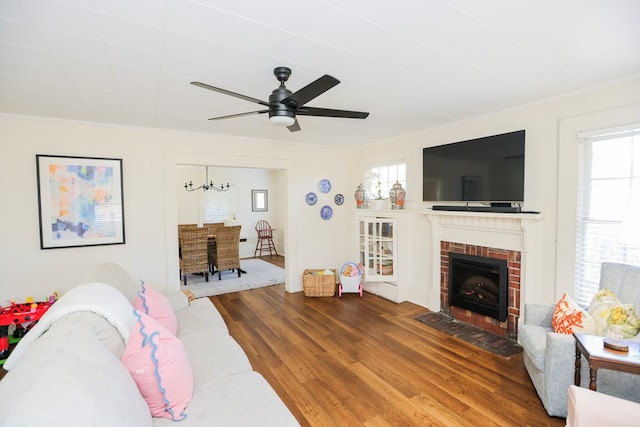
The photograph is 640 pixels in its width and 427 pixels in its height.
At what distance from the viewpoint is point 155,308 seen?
222 cm

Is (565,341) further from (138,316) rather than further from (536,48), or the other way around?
(138,316)

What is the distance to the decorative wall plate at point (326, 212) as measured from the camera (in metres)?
5.18

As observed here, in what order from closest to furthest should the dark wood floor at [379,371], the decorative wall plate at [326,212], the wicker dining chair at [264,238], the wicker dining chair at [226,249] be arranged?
the dark wood floor at [379,371], the decorative wall plate at [326,212], the wicker dining chair at [226,249], the wicker dining chair at [264,238]

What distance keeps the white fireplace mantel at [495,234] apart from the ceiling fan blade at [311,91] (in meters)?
2.38

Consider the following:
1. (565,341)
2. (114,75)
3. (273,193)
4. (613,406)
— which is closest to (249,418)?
(613,406)

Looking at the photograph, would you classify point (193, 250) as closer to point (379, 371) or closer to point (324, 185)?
point (324, 185)

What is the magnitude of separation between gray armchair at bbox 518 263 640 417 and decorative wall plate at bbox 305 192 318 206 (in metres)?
3.40

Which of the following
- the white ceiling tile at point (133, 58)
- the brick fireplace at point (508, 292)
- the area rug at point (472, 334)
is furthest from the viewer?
the brick fireplace at point (508, 292)

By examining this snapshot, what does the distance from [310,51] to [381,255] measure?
132 inches

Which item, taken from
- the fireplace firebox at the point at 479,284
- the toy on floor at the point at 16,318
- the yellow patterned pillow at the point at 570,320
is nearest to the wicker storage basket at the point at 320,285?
the fireplace firebox at the point at 479,284

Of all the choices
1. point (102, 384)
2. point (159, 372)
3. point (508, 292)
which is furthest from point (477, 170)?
point (102, 384)

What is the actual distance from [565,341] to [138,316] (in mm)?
2694

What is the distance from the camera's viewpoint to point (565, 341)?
204 cm

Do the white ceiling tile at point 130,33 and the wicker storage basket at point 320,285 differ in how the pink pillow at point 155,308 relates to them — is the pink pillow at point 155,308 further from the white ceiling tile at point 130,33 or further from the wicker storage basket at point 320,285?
the wicker storage basket at point 320,285
